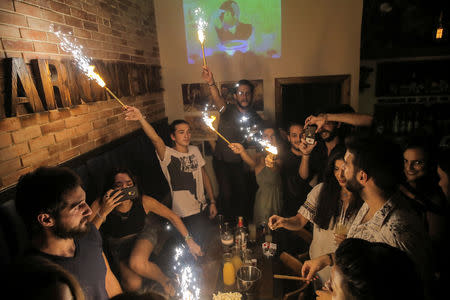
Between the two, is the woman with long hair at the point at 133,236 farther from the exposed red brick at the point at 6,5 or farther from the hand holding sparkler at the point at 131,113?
the exposed red brick at the point at 6,5

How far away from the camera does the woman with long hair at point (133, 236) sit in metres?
2.72

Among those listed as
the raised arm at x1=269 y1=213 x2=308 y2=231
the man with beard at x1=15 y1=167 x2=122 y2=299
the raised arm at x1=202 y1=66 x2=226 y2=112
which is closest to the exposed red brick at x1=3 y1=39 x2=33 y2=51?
the man with beard at x1=15 y1=167 x2=122 y2=299

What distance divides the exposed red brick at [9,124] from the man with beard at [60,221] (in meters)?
0.56

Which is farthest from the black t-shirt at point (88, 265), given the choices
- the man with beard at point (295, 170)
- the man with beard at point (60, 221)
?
the man with beard at point (295, 170)

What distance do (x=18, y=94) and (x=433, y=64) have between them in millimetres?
6729

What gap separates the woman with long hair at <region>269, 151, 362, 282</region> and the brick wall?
7.09 feet

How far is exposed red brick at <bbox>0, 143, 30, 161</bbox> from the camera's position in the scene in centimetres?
192

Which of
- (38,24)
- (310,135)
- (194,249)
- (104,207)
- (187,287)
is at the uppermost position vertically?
(38,24)

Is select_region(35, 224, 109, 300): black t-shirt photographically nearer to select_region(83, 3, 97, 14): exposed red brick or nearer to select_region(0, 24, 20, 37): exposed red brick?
select_region(0, 24, 20, 37): exposed red brick

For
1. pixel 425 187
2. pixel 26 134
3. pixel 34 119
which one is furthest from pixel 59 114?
pixel 425 187

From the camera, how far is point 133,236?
2.89m

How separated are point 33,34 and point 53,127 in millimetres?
803

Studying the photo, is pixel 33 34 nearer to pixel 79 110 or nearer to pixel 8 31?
pixel 8 31

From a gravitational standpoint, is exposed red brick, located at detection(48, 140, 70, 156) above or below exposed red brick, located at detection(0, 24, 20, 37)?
below
